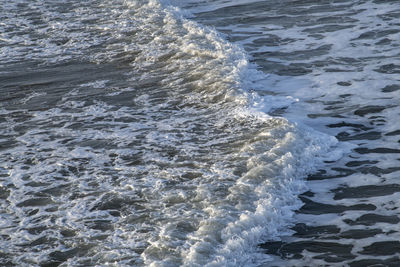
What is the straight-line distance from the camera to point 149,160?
6.06 metres

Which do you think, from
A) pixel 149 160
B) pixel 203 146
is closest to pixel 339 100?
pixel 203 146

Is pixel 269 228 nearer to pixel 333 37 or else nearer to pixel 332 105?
pixel 332 105

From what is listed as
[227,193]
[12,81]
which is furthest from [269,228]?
[12,81]

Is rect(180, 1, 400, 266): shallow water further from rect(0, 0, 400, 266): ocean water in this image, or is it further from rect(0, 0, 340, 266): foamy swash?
rect(0, 0, 340, 266): foamy swash

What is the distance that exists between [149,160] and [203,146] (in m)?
0.60

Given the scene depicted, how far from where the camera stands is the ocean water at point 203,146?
4.61m

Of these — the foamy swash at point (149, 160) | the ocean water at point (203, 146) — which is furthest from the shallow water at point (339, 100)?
the foamy swash at point (149, 160)

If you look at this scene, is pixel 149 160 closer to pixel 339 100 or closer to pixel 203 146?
pixel 203 146

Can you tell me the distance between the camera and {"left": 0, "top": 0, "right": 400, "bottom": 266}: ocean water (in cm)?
461

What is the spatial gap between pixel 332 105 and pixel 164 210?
10.6 feet

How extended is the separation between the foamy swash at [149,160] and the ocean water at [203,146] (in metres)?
0.02

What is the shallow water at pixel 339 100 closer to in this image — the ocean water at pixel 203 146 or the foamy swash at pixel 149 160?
the ocean water at pixel 203 146

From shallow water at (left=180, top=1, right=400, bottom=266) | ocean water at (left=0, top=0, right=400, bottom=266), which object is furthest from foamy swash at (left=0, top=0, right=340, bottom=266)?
shallow water at (left=180, top=1, right=400, bottom=266)

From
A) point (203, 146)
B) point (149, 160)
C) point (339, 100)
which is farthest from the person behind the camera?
point (339, 100)
